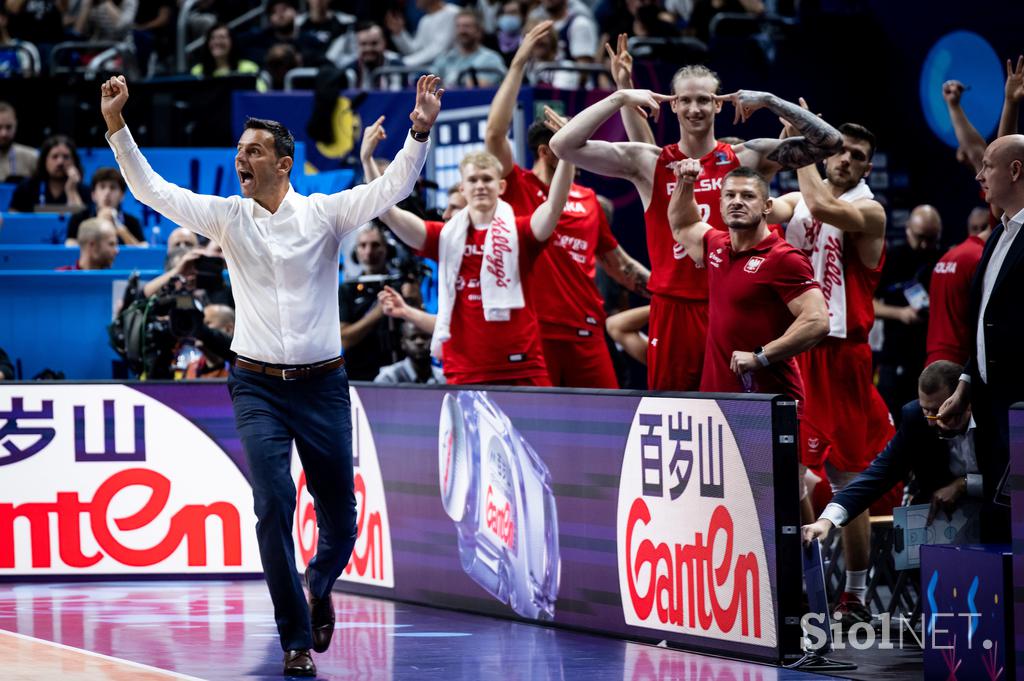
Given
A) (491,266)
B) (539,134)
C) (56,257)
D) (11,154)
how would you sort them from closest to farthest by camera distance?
(491,266) < (539,134) < (56,257) < (11,154)

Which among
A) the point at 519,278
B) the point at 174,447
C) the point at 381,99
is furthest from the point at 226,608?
the point at 381,99

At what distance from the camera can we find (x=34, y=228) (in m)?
13.3

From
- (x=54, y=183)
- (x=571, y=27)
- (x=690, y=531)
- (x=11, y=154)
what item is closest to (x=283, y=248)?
(x=690, y=531)

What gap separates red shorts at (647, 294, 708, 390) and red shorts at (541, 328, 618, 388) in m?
1.26

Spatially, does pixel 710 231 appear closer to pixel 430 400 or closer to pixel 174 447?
pixel 430 400

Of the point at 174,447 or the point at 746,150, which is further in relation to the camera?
the point at 174,447

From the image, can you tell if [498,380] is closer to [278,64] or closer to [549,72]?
[549,72]

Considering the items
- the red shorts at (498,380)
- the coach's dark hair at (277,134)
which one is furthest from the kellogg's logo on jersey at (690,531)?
the coach's dark hair at (277,134)

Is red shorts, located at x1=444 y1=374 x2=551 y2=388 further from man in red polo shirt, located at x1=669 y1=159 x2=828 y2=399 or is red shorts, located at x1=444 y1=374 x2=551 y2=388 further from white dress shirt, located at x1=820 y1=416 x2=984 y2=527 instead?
white dress shirt, located at x1=820 y1=416 x2=984 y2=527

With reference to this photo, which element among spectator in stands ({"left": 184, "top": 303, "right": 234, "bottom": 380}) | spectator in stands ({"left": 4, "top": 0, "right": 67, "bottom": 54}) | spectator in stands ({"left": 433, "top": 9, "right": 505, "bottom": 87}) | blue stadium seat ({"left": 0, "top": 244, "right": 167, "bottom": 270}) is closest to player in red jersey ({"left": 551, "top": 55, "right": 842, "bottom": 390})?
spectator in stands ({"left": 184, "top": 303, "right": 234, "bottom": 380})

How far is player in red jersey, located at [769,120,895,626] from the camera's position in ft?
28.3

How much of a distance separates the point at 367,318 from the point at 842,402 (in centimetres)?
334

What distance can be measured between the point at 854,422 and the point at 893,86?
8.06 metres

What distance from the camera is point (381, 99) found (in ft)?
46.8
